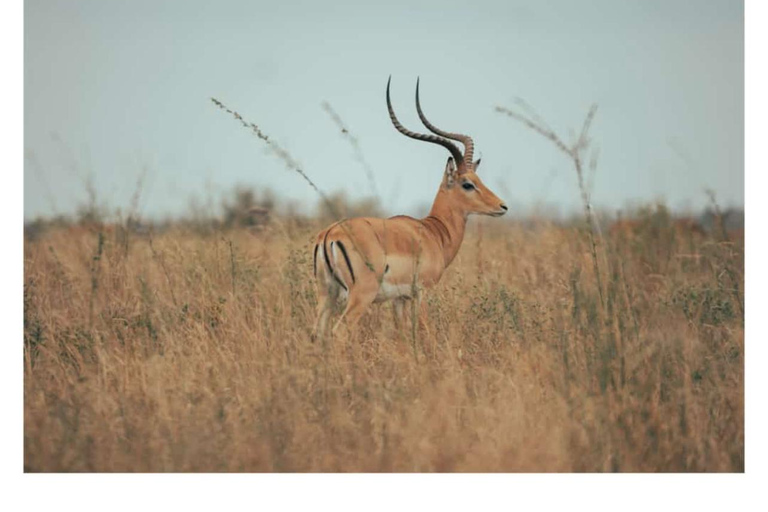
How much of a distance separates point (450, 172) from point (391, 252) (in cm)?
111

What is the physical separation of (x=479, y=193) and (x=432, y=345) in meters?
1.56

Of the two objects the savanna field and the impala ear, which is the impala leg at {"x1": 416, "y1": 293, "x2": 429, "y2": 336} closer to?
the savanna field

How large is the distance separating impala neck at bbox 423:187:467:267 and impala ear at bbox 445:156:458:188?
0.31ft

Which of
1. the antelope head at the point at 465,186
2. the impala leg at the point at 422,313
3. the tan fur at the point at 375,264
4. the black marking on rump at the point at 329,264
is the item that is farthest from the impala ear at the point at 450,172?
the black marking on rump at the point at 329,264

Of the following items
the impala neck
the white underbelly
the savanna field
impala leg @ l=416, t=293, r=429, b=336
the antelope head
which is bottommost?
the savanna field

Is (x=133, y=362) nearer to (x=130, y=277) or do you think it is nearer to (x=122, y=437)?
(x=122, y=437)

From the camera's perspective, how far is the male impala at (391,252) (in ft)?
18.0

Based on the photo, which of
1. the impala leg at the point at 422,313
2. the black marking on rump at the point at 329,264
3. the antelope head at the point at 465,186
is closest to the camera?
the black marking on rump at the point at 329,264

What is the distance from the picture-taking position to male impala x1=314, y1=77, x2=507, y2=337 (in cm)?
547

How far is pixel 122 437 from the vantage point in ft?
13.7

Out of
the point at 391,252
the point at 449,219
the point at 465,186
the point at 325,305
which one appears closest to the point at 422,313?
the point at 391,252

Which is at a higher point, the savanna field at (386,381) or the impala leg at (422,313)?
the impala leg at (422,313)

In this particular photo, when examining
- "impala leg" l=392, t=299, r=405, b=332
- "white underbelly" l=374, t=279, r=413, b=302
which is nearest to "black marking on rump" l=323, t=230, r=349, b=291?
"white underbelly" l=374, t=279, r=413, b=302

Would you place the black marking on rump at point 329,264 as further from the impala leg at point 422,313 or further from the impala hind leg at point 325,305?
the impala leg at point 422,313
